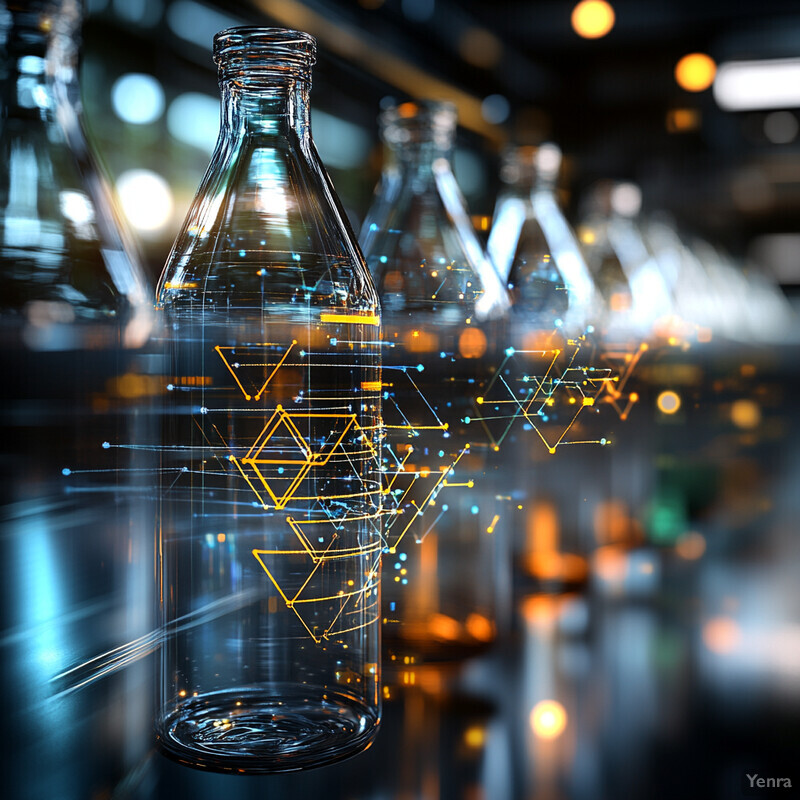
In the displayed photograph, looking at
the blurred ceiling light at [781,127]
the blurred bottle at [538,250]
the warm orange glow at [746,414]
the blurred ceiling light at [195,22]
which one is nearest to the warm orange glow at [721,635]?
the blurred bottle at [538,250]

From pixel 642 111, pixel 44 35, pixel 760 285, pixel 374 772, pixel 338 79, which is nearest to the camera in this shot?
pixel 374 772

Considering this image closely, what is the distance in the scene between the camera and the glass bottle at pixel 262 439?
437mm

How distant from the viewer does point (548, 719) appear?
48 cm

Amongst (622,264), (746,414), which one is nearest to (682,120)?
(746,414)

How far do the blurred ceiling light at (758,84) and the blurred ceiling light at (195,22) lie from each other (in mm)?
1059

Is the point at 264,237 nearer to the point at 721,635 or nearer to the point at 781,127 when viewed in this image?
the point at 721,635

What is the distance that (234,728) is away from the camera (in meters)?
0.42

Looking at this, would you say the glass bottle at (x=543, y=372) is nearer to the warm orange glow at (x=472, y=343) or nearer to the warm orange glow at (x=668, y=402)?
the warm orange glow at (x=472, y=343)

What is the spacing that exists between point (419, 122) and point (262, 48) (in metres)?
0.22

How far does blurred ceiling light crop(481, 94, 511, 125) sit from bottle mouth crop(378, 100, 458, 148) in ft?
1.61

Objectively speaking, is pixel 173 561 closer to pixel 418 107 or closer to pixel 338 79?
pixel 418 107

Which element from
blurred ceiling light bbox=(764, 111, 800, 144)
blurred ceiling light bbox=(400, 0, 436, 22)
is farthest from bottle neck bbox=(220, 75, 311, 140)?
blurred ceiling light bbox=(764, 111, 800, 144)

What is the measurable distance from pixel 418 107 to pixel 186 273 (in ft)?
0.83

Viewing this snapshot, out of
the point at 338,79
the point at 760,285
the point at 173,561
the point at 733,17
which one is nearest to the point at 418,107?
the point at 338,79
